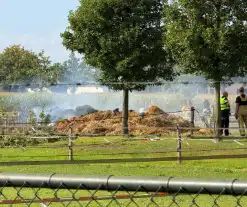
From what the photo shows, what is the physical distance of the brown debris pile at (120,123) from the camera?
2711 centimetres

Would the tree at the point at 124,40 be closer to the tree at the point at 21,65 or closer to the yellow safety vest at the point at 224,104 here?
the yellow safety vest at the point at 224,104

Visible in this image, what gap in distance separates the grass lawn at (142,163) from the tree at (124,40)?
3332 millimetres

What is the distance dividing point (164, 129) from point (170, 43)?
4222 mm

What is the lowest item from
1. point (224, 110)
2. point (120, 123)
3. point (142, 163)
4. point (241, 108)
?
point (142, 163)

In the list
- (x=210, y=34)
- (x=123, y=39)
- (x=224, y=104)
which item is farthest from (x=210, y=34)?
(x=123, y=39)

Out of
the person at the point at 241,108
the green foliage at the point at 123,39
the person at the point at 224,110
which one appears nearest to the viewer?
the person at the point at 241,108

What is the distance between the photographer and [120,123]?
28375 mm

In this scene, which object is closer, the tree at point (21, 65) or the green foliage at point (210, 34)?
the green foliage at point (210, 34)

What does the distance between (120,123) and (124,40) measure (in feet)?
11.3

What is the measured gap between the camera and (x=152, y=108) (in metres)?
30.7

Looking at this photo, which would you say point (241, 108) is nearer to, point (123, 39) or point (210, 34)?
point (210, 34)

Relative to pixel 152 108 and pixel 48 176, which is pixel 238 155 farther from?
pixel 48 176

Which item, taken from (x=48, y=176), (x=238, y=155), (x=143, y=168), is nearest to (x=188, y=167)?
(x=143, y=168)

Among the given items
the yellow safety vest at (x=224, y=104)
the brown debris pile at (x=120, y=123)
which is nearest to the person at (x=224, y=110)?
the yellow safety vest at (x=224, y=104)
